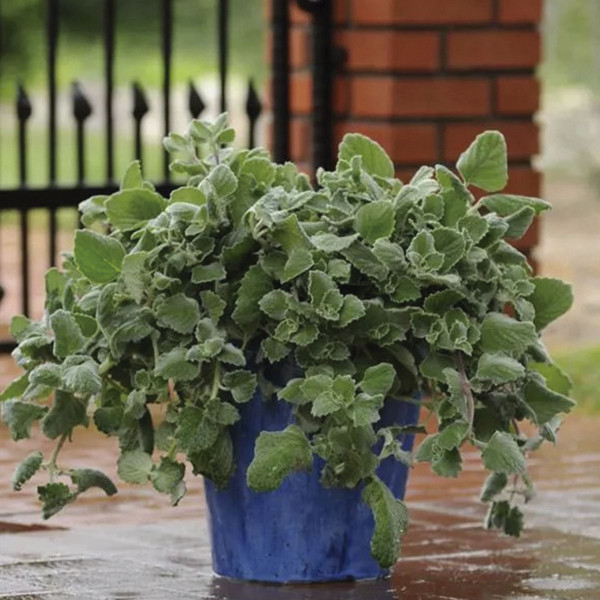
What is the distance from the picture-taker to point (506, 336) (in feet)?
12.5

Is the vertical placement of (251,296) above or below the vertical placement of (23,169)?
below

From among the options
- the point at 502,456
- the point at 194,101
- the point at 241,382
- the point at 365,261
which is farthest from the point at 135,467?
the point at 194,101

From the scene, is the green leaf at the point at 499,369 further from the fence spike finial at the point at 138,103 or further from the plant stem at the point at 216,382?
the fence spike finial at the point at 138,103

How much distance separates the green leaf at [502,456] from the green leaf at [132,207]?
838 mm

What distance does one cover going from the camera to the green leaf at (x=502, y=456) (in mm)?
3699

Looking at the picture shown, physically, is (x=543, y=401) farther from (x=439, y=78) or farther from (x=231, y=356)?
(x=439, y=78)

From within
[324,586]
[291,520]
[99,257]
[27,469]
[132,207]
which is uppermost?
[132,207]

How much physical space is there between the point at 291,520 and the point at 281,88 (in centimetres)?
314

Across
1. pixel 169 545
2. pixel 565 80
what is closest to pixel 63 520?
pixel 169 545

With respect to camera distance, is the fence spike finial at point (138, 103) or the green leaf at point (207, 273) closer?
the green leaf at point (207, 273)

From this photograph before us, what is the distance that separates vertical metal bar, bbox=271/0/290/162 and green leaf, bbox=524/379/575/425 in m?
3.00

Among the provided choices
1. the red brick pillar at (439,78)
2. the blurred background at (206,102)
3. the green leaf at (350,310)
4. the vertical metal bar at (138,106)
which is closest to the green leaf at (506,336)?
the green leaf at (350,310)

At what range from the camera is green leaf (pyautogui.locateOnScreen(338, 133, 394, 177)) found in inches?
160

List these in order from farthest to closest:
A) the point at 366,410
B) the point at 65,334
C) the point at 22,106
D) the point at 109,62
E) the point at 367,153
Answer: the point at 109,62, the point at 22,106, the point at 367,153, the point at 65,334, the point at 366,410
